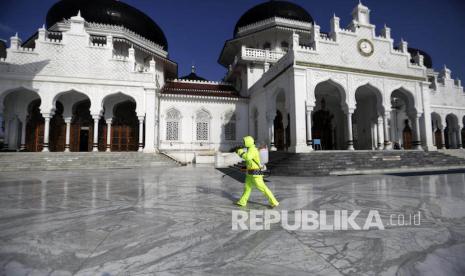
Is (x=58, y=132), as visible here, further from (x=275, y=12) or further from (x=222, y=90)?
(x=275, y=12)

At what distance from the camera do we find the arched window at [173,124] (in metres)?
18.6

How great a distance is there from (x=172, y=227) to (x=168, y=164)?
1263 centimetres

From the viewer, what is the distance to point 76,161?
1320 cm

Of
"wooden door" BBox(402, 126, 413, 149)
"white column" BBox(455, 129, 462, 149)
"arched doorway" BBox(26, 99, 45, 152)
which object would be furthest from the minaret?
A: "arched doorway" BBox(26, 99, 45, 152)

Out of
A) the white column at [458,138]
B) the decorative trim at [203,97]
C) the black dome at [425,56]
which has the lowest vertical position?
the white column at [458,138]

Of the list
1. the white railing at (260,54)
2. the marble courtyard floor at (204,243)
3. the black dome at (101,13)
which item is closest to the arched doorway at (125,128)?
the black dome at (101,13)

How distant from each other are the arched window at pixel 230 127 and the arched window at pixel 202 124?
1707 millimetres

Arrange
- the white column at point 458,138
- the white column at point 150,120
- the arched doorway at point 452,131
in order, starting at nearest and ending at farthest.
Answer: the white column at point 150,120 < the arched doorway at point 452,131 < the white column at point 458,138

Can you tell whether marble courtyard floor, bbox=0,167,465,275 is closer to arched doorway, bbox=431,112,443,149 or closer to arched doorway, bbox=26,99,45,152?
arched doorway, bbox=26,99,45,152

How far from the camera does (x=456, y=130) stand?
71.3 feet

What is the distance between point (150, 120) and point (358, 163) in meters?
14.4

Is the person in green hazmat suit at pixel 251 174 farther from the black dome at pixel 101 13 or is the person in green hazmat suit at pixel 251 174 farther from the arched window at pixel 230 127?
the black dome at pixel 101 13

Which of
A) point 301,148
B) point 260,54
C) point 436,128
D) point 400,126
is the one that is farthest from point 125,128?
point 436,128

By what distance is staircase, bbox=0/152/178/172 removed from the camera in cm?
1204
